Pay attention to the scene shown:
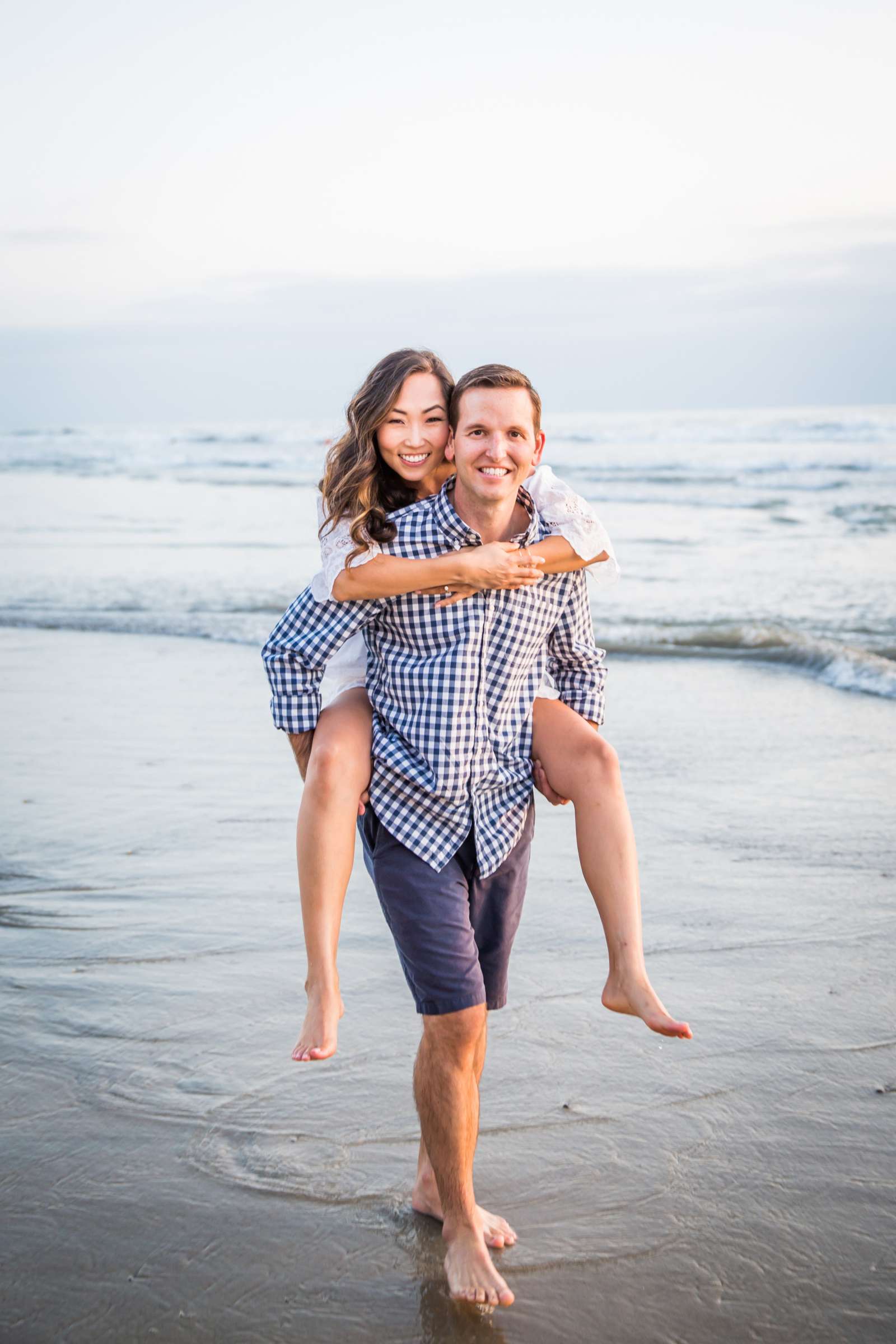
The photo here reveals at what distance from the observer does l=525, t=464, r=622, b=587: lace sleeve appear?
2926 millimetres

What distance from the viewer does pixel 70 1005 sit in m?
3.88

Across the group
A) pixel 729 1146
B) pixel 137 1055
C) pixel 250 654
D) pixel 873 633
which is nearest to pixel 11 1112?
pixel 137 1055

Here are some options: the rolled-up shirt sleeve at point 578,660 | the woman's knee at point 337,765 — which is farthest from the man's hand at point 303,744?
the rolled-up shirt sleeve at point 578,660

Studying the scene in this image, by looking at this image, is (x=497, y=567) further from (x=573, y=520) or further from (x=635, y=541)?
(x=635, y=541)

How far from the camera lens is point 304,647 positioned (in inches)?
115

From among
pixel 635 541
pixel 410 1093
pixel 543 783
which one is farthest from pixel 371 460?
pixel 635 541

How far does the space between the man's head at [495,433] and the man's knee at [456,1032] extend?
1.16 meters

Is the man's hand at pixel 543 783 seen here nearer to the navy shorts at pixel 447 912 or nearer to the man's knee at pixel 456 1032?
the navy shorts at pixel 447 912

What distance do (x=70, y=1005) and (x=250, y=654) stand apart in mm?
6004

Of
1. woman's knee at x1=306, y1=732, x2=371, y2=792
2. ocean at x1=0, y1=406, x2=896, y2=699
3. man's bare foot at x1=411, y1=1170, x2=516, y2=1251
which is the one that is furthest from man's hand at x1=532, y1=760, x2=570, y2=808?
ocean at x1=0, y1=406, x2=896, y2=699

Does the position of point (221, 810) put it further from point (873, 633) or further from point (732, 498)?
point (732, 498)

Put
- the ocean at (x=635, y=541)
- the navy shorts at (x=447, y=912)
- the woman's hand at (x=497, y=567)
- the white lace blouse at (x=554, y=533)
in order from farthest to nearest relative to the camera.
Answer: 1. the ocean at (x=635, y=541)
2. the white lace blouse at (x=554, y=533)
3. the woman's hand at (x=497, y=567)
4. the navy shorts at (x=447, y=912)

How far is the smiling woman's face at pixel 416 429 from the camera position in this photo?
3.01 meters

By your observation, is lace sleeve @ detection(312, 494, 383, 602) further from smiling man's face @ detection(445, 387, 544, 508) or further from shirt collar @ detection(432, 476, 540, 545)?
smiling man's face @ detection(445, 387, 544, 508)
